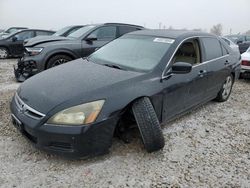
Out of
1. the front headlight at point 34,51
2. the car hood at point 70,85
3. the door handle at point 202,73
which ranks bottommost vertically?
the front headlight at point 34,51

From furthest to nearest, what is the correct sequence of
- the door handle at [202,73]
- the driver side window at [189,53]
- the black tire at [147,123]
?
the door handle at [202,73] → the driver side window at [189,53] → the black tire at [147,123]

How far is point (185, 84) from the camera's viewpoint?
3.84 m

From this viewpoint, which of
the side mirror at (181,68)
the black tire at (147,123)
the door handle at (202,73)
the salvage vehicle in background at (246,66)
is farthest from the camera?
the salvage vehicle in background at (246,66)

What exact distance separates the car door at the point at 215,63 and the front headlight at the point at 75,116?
2.45 metres

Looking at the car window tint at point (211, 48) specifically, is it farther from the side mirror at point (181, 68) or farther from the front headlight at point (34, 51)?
the front headlight at point (34, 51)

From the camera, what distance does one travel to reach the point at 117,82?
3.12m

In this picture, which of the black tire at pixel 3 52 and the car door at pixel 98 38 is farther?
the black tire at pixel 3 52

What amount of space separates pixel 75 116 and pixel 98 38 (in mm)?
5131

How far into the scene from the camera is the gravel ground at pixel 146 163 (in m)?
2.73

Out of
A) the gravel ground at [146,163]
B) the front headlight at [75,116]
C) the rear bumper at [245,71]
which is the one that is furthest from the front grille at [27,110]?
the rear bumper at [245,71]

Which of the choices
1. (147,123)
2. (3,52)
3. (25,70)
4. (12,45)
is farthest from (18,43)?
(147,123)

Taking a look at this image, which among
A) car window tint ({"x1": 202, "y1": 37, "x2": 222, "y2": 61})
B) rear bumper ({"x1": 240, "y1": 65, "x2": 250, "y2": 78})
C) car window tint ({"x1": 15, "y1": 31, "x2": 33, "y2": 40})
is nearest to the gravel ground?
car window tint ({"x1": 202, "y1": 37, "x2": 222, "y2": 61})

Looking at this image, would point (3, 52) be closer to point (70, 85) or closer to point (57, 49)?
point (57, 49)

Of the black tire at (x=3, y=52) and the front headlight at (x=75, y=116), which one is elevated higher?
the front headlight at (x=75, y=116)
